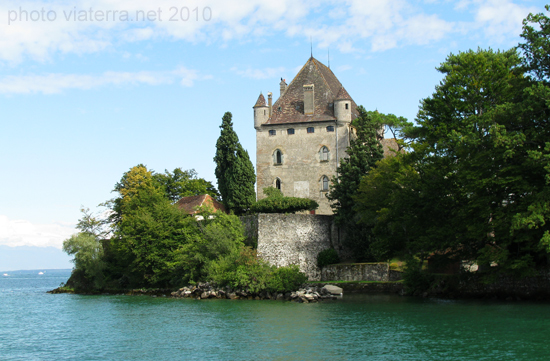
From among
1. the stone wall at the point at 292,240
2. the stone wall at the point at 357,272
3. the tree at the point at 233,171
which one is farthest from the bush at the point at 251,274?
the tree at the point at 233,171

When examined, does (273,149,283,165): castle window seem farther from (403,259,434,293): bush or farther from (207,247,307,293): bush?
(403,259,434,293): bush

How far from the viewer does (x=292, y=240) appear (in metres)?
44.3

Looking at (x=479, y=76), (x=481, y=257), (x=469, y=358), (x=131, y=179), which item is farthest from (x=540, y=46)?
(x=131, y=179)

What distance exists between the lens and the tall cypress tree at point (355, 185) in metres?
43.1

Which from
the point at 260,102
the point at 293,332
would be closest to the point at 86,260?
the point at 260,102

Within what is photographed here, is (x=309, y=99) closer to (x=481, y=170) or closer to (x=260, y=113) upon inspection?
(x=260, y=113)

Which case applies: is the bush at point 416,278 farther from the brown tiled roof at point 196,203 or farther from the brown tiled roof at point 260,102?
the brown tiled roof at point 260,102

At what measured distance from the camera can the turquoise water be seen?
19.7 m

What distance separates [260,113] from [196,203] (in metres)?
10.3

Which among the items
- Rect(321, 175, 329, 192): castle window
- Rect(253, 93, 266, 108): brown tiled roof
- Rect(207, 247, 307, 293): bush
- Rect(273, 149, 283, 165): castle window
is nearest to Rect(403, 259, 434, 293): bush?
Rect(207, 247, 307, 293): bush

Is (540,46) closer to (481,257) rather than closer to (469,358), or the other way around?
(481,257)

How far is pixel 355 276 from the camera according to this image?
135 ft

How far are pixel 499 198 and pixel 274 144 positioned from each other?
2776cm

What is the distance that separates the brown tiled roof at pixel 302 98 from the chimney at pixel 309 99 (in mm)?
396
